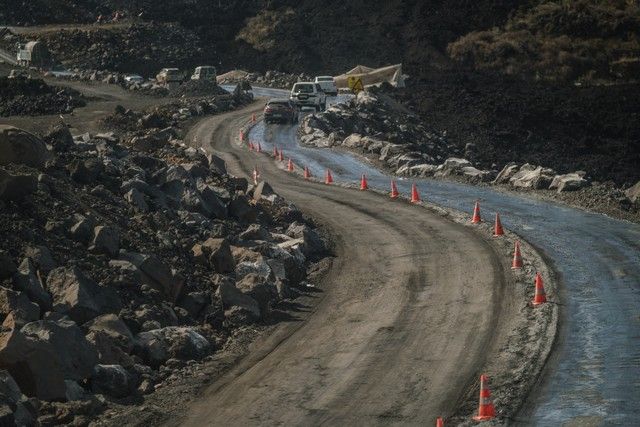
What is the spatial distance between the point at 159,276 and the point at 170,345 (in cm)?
241

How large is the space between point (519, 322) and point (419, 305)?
2419 millimetres

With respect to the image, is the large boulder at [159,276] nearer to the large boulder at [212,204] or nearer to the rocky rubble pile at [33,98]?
the large boulder at [212,204]

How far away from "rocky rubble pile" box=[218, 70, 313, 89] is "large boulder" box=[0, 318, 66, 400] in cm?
7533

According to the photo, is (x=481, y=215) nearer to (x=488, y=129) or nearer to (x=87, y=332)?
(x=87, y=332)

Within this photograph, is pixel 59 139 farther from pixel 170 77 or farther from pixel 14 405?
pixel 170 77

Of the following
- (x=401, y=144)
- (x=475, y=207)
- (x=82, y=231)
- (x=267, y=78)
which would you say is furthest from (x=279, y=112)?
(x=82, y=231)

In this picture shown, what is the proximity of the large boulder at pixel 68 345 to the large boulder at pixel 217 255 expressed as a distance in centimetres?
688

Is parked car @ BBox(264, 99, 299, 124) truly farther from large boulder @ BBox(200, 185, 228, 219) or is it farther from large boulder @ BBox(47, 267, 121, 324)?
large boulder @ BBox(47, 267, 121, 324)

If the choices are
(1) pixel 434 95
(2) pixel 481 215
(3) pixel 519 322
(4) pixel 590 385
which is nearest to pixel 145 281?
(3) pixel 519 322

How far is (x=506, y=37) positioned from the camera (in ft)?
303

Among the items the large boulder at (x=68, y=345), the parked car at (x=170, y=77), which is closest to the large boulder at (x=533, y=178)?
the large boulder at (x=68, y=345)

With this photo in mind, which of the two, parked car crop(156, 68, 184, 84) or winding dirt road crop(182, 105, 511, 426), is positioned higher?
parked car crop(156, 68, 184, 84)

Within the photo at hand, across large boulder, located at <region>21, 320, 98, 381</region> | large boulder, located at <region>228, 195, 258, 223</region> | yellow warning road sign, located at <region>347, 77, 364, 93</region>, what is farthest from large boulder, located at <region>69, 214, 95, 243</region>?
yellow warning road sign, located at <region>347, 77, 364, 93</region>

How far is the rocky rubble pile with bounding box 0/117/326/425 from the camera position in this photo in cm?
1518
